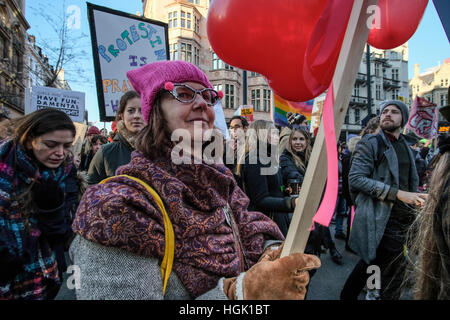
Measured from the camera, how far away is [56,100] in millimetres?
5348

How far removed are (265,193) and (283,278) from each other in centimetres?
171

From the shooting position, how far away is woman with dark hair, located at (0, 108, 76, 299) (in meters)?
1.62

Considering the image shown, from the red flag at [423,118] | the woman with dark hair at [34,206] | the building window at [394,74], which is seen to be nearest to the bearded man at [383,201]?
the woman with dark hair at [34,206]

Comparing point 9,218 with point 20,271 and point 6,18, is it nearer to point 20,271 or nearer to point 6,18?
point 20,271

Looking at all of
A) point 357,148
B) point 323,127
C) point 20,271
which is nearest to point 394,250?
point 357,148

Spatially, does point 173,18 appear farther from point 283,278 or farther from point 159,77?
point 283,278

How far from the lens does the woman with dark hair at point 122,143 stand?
2.57 metres

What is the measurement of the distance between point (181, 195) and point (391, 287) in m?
2.38

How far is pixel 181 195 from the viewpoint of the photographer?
112cm

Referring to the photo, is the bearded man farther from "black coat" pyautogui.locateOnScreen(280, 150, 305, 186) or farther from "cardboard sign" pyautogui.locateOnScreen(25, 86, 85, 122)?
→ "cardboard sign" pyautogui.locateOnScreen(25, 86, 85, 122)

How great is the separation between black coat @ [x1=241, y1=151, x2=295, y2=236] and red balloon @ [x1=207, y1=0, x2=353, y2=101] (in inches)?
46.8

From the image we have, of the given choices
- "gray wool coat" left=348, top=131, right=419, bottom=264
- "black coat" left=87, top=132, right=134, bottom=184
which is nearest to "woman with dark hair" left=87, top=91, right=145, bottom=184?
"black coat" left=87, top=132, right=134, bottom=184
